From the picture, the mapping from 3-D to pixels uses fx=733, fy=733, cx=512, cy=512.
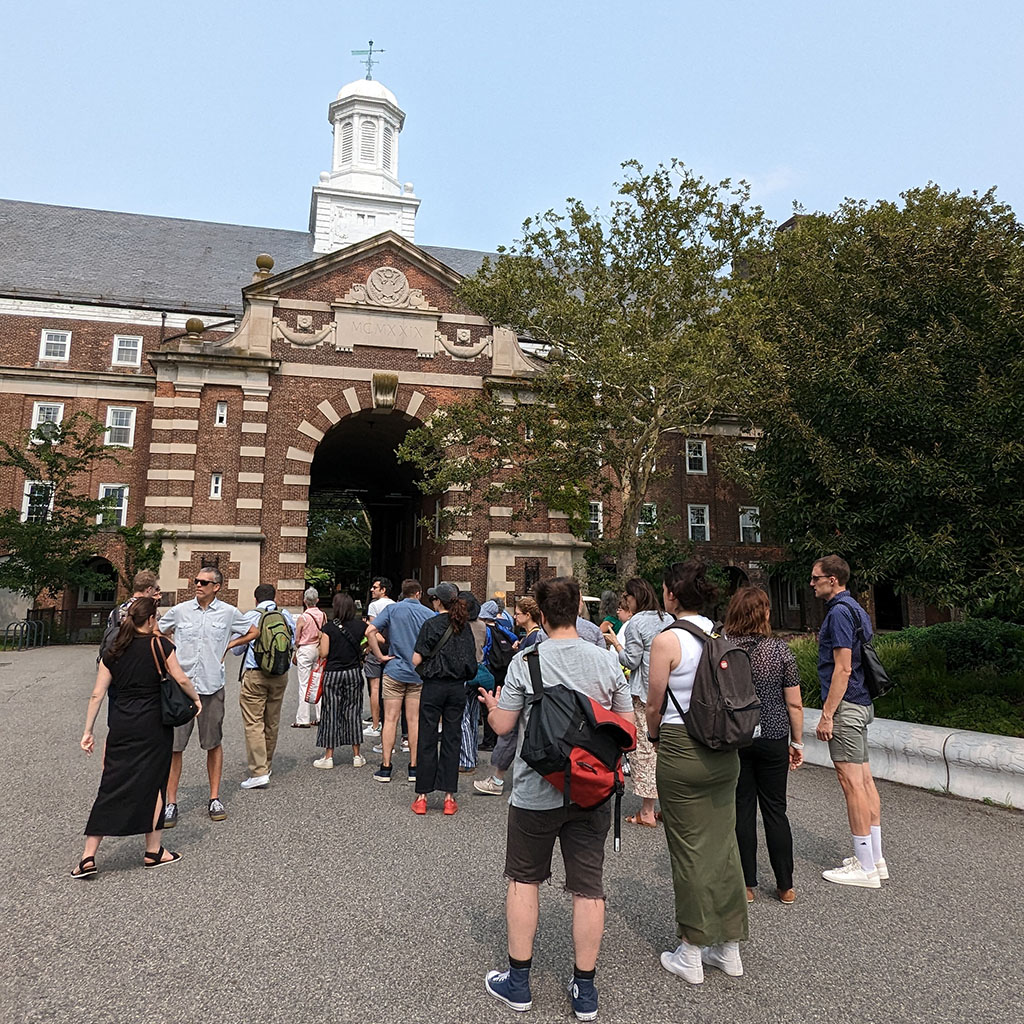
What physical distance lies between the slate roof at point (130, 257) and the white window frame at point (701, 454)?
15583mm

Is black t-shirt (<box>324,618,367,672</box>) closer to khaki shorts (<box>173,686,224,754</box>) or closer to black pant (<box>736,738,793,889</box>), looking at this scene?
khaki shorts (<box>173,686,224,754</box>)

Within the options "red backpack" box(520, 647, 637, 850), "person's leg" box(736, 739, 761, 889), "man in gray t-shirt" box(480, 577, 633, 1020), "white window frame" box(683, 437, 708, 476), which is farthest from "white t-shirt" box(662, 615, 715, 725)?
"white window frame" box(683, 437, 708, 476)

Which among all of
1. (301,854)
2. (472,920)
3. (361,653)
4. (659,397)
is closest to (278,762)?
(361,653)

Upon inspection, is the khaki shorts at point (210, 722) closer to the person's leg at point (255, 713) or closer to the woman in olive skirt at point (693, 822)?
the person's leg at point (255, 713)

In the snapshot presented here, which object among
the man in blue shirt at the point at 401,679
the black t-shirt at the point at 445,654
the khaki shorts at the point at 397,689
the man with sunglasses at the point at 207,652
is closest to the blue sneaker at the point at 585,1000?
the black t-shirt at the point at 445,654

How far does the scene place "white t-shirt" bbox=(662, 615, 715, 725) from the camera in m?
3.82

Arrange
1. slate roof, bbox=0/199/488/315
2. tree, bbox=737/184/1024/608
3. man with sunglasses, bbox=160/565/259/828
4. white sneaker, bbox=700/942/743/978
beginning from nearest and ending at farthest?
white sneaker, bbox=700/942/743/978 < man with sunglasses, bbox=160/565/259/828 < tree, bbox=737/184/1024/608 < slate roof, bbox=0/199/488/315

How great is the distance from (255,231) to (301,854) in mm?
41574

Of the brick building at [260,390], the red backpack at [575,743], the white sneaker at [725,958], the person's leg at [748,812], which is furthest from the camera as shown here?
the brick building at [260,390]

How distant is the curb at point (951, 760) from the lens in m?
7.07

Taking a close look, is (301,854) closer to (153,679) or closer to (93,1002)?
(153,679)

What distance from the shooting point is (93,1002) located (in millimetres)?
3439

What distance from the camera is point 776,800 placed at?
4699mm

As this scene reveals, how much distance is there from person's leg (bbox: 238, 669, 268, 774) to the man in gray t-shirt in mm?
4248
